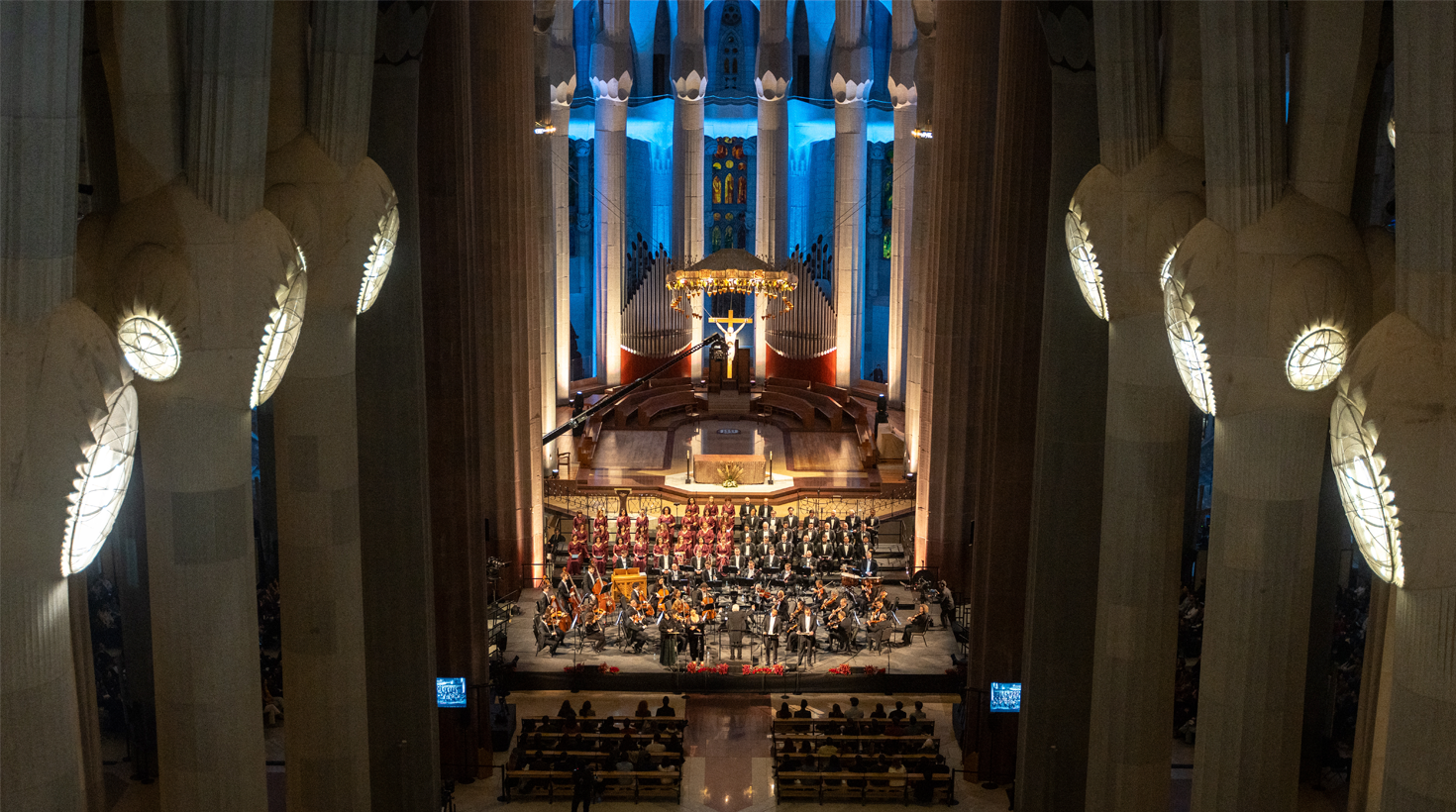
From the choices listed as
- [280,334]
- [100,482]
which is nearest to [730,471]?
[280,334]

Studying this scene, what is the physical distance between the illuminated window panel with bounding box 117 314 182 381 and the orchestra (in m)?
11.6

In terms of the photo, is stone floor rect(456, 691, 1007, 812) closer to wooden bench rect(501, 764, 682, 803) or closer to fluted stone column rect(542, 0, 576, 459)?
wooden bench rect(501, 764, 682, 803)

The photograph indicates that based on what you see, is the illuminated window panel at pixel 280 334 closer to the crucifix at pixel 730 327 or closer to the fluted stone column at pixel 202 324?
the fluted stone column at pixel 202 324

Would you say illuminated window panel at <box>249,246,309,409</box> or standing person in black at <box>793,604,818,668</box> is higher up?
illuminated window panel at <box>249,246,309,409</box>

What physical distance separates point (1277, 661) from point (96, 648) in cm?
1503

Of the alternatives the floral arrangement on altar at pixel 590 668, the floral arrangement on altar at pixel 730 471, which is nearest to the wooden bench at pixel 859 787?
the floral arrangement on altar at pixel 590 668

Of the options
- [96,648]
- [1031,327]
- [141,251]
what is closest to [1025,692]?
[1031,327]

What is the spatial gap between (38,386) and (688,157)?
27835mm

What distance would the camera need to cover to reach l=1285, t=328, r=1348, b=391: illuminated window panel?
9.05m

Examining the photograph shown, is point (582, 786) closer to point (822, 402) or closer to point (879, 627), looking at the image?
point (879, 627)

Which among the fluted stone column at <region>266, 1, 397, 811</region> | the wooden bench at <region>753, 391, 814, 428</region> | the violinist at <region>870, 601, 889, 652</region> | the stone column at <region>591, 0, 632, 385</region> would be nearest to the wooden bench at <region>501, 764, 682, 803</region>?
the fluted stone column at <region>266, 1, 397, 811</region>

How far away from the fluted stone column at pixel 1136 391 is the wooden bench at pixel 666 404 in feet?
69.2

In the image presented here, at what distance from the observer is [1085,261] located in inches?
468

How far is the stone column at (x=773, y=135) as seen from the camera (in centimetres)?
3409
